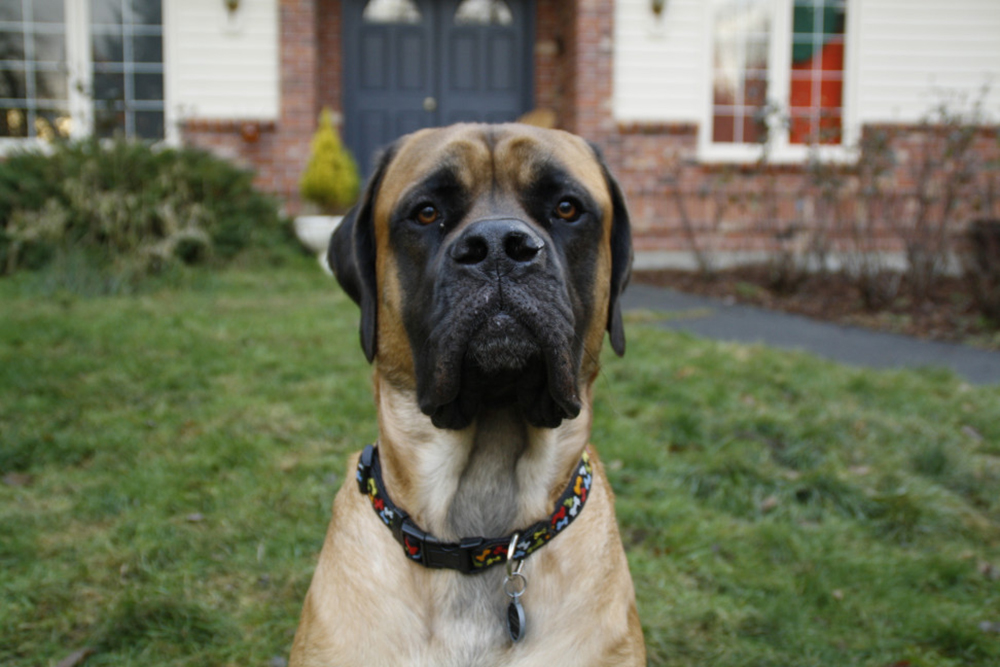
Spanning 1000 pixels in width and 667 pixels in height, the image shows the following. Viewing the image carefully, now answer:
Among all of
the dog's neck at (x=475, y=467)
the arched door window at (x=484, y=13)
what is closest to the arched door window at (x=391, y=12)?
the arched door window at (x=484, y=13)

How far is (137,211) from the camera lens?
775 cm

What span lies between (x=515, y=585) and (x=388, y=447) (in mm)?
466

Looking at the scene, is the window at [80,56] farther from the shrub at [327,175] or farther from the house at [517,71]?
the shrub at [327,175]

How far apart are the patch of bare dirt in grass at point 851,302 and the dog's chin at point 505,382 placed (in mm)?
5571

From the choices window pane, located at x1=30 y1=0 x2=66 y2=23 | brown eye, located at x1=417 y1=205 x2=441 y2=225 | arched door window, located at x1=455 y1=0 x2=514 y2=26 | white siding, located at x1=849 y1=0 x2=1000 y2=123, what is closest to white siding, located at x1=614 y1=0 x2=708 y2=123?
arched door window, located at x1=455 y1=0 x2=514 y2=26

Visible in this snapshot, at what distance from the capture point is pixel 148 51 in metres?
10.4

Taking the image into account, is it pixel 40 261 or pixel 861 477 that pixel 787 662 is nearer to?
pixel 861 477

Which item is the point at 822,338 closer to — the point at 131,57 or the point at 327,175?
the point at 327,175

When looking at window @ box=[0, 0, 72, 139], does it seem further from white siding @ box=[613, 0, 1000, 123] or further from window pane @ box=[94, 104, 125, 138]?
white siding @ box=[613, 0, 1000, 123]

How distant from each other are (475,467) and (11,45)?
11015 millimetres

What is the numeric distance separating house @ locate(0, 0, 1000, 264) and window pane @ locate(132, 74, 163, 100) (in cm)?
2

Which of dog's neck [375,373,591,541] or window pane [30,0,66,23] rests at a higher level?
window pane [30,0,66,23]

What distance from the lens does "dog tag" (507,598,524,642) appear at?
1.87 meters

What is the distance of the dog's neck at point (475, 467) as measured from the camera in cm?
203
